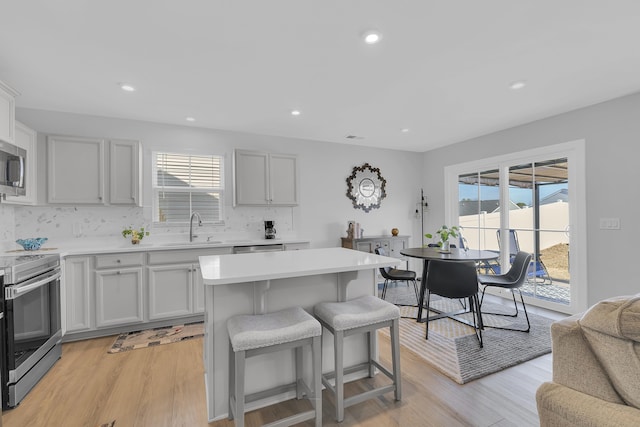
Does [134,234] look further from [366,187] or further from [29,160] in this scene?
[366,187]

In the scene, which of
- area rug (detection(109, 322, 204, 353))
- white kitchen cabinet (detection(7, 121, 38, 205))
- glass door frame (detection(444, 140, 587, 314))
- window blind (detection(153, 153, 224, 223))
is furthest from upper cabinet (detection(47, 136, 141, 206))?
glass door frame (detection(444, 140, 587, 314))

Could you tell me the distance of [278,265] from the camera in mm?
1954

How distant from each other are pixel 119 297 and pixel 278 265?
7.33 ft

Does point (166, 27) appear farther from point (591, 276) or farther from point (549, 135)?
point (591, 276)

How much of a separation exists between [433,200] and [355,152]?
1.71m

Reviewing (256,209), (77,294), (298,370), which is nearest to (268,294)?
(298,370)

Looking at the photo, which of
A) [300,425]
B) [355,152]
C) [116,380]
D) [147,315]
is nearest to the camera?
[300,425]

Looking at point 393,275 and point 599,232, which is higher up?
point 599,232

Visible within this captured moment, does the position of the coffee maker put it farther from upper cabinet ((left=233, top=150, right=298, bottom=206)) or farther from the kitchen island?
the kitchen island

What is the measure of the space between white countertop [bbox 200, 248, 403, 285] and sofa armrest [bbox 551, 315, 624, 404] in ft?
3.33

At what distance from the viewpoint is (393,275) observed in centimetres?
378

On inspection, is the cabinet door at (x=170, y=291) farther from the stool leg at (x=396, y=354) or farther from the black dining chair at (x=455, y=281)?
the black dining chair at (x=455, y=281)

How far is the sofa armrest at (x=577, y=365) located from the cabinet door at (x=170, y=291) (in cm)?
328

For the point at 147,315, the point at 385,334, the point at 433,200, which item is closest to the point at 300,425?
the point at 385,334
